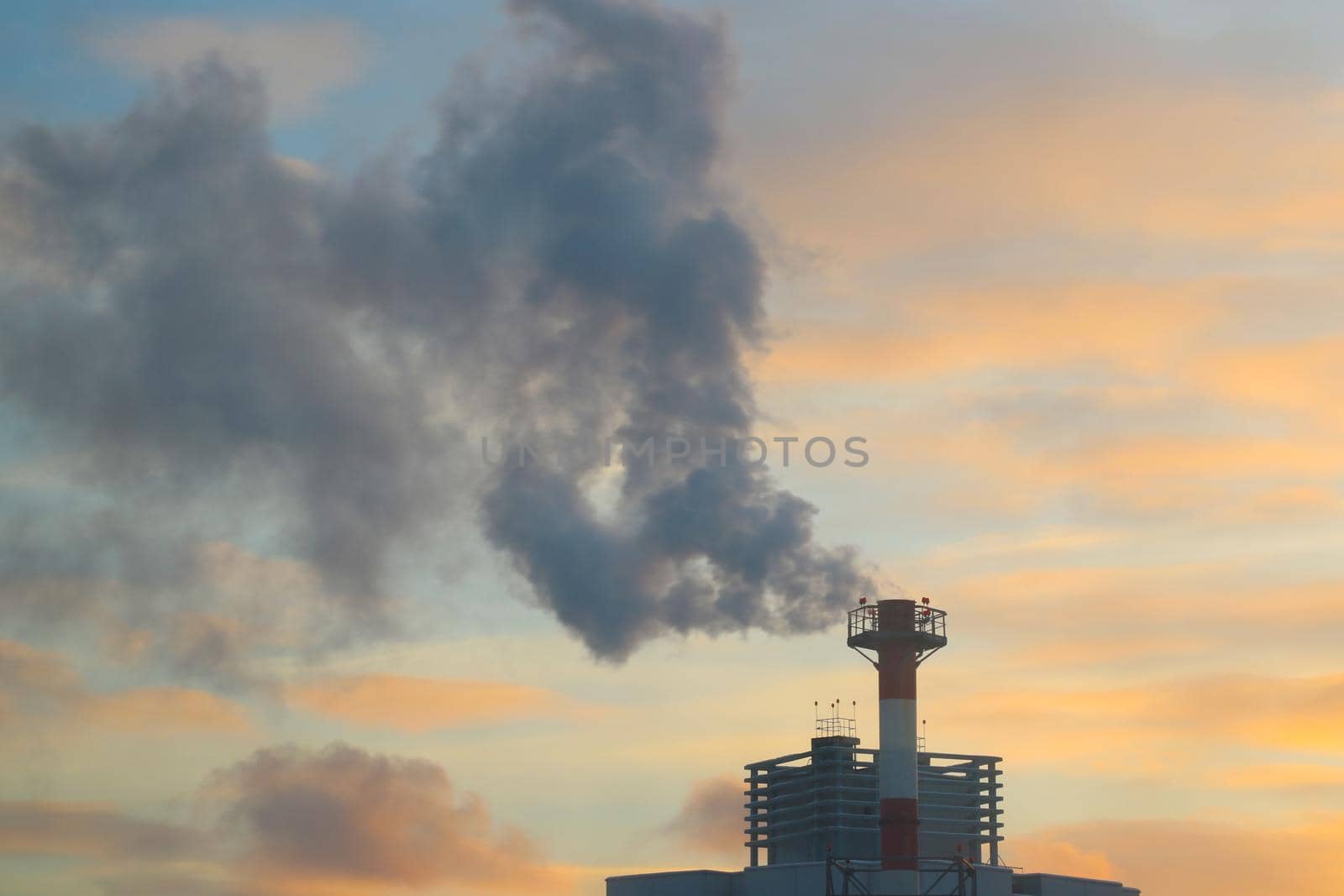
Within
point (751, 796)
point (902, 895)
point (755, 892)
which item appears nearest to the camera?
point (902, 895)

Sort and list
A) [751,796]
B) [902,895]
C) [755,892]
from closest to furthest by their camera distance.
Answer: [902,895], [755,892], [751,796]

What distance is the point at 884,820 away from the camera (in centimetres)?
8775

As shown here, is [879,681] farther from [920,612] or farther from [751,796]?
[751,796]

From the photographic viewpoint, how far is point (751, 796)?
327 ft

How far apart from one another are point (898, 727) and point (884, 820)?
430 centimetres

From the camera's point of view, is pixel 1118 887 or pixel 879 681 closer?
pixel 879 681

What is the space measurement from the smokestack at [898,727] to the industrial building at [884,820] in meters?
0.04

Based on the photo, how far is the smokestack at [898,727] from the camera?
87188 mm

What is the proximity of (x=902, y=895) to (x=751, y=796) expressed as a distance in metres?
14.6

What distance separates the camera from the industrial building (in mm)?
88000

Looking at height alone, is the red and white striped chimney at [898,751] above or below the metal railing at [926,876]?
above

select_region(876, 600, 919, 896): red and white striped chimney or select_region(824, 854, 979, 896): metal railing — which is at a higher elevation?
select_region(876, 600, 919, 896): red and white striped chimney

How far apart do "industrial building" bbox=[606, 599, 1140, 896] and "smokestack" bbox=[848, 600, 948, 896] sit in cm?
4

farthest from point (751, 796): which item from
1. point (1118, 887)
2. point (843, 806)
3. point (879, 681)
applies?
point (1118, 887)
